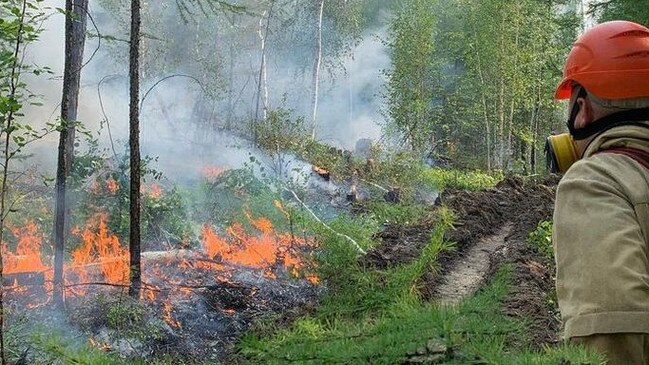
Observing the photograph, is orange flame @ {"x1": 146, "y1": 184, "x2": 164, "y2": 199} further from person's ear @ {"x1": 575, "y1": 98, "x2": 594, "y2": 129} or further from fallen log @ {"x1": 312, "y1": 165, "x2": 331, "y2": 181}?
person's ear @ {"x1": 575, "y1": 98, "x2": 594, "y2": 129}

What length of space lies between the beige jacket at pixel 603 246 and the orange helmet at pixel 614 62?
23 cm

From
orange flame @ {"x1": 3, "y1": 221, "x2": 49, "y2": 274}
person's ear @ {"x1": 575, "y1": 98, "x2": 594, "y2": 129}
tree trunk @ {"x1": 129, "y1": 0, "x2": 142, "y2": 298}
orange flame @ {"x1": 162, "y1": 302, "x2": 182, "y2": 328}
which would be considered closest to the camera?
person's ear @ {"x1": 575, "y1": 98, "x2": 594, "y2": 129}

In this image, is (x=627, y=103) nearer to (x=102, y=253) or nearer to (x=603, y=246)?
(x=603, y=246)

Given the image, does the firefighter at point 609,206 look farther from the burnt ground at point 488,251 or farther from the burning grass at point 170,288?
the burning grass at point 170,288

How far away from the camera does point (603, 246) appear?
1.28m

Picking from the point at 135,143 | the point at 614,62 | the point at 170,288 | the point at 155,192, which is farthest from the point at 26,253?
the point at 614,62

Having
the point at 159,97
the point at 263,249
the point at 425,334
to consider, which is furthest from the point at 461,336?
the point at 159,97

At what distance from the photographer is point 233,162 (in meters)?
23.1

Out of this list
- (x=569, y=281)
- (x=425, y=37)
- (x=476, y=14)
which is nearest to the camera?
(x=569, y=281)

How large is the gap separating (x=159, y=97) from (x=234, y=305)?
27.6 m

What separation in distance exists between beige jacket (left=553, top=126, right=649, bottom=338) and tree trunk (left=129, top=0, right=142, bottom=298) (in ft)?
19.8

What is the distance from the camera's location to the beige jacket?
4.08 feet

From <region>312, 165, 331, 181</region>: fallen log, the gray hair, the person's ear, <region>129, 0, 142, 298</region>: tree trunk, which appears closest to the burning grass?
<region>129, 0, 142, 298</region>: tree trunk

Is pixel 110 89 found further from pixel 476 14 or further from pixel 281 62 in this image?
pixel 476 14
